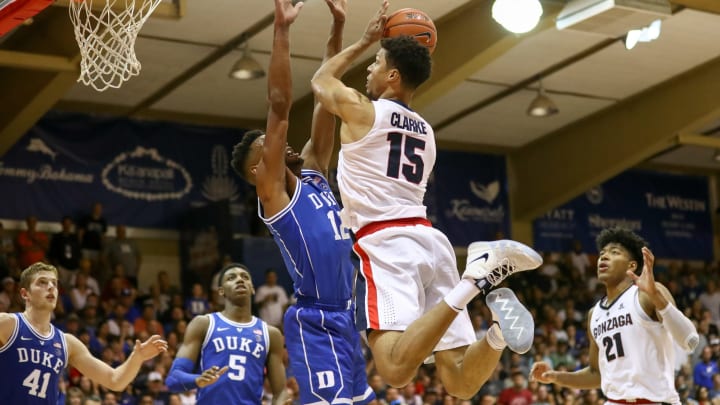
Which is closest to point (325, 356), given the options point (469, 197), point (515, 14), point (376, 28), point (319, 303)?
point (319, 303)

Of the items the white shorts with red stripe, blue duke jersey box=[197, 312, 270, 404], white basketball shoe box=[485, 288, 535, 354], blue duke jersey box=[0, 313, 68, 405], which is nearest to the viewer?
white basketball shoe box=[485, 288, 535, 354]

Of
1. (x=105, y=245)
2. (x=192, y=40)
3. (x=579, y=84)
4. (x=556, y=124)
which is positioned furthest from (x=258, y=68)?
(x=556, y=124)

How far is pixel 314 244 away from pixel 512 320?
65.6 inches

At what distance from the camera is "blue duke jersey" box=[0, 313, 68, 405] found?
7.76 metres

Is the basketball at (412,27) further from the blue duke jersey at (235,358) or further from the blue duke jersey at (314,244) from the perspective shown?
the blue duke jersey at (235,358)

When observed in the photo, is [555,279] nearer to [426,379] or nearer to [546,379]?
[426,379]

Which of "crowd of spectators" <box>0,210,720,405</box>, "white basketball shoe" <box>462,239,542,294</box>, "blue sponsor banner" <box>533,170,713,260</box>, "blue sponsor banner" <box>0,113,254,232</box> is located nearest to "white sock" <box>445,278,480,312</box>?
"white basketball shoe" <box>462,239,542,294</box>

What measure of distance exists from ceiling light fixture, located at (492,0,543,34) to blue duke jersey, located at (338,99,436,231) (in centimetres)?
849

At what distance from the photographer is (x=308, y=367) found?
270 inches

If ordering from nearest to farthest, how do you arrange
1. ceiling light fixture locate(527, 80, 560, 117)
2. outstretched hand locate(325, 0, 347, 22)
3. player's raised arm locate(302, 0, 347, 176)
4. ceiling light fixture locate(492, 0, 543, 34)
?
outstretched hand locate(325, 0, 347, 22)
player's raised arm locate(302, 0, 347, 176)
ceiling light fixture locate(492, 0, 543, 34)
ceiling light fixture locate(527, 80, 560, 117)

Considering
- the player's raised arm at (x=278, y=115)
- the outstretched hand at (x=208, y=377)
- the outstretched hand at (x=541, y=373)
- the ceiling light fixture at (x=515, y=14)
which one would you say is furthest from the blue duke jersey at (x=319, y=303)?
the ceiling light fixture at (x=515, y=14)

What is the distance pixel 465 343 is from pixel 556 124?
16982mm

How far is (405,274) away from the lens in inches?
231

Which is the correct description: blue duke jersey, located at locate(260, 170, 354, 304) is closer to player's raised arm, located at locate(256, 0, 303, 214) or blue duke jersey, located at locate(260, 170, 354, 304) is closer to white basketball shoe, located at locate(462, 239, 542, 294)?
player's raised arm, located at locate(256, 0, 303, 214)
